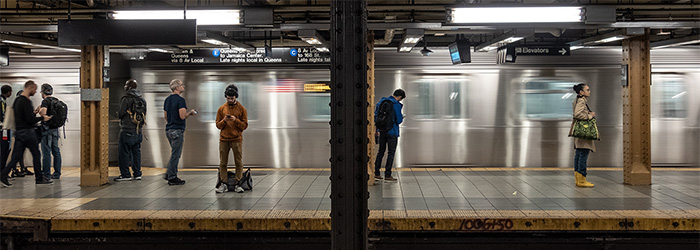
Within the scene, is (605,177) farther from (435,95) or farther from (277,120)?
(277,120)

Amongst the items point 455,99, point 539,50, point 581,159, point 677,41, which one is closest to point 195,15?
point 581,159

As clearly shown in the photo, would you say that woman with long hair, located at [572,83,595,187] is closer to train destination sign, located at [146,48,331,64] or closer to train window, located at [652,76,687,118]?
train window, located at [652,76,687,118]

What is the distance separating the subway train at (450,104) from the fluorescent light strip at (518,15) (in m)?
3.91

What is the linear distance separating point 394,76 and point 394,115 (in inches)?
82.5

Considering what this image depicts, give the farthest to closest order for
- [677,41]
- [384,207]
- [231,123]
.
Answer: [677,41]
[231,123]
[384,207]

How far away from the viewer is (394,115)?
917 cm

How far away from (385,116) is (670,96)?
583cm

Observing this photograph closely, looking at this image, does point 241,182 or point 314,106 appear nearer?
point 241,182

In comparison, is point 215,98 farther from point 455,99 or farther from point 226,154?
point 455,99

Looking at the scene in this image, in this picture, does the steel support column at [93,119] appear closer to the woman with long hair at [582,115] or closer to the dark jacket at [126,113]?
the dark jacket at [126,113]

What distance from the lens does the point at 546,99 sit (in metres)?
11.1

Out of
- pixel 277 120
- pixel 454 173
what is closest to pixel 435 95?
pixel 454 173

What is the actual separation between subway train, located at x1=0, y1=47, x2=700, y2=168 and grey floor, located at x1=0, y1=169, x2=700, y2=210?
1.01 m

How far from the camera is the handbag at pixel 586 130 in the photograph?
803 cm
